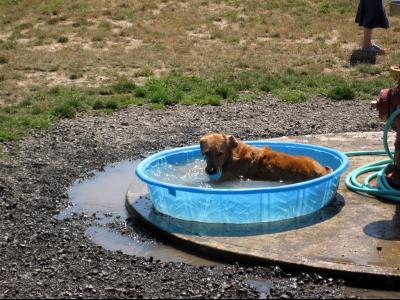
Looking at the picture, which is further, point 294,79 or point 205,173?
point 294,79

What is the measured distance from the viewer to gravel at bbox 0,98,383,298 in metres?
6.09

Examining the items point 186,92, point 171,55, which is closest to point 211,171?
point 186,92

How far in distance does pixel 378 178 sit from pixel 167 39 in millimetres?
11341

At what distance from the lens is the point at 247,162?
8.41 m

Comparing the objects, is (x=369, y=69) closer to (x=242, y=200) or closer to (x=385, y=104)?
(x=385, y=104)

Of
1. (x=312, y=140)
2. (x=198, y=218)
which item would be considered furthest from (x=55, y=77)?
(x=198, y=218)

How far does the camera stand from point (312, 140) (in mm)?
10094

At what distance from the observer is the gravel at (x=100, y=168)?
240 inches

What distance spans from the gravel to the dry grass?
262cm

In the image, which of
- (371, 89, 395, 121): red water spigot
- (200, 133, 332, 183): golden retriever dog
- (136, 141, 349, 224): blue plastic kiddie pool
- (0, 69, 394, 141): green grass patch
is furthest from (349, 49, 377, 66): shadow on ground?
(136, 141, 349, 224): blue plastic kiddie pool

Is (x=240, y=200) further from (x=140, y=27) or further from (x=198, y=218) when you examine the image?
(x=140, y=27)

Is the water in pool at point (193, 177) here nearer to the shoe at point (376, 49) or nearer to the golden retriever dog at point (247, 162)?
the golden retriever dog at point (247, 162)

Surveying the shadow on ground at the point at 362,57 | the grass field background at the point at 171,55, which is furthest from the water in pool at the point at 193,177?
the shadow on ground at the point at 362,57

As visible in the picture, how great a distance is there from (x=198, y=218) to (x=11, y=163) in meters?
3.19
